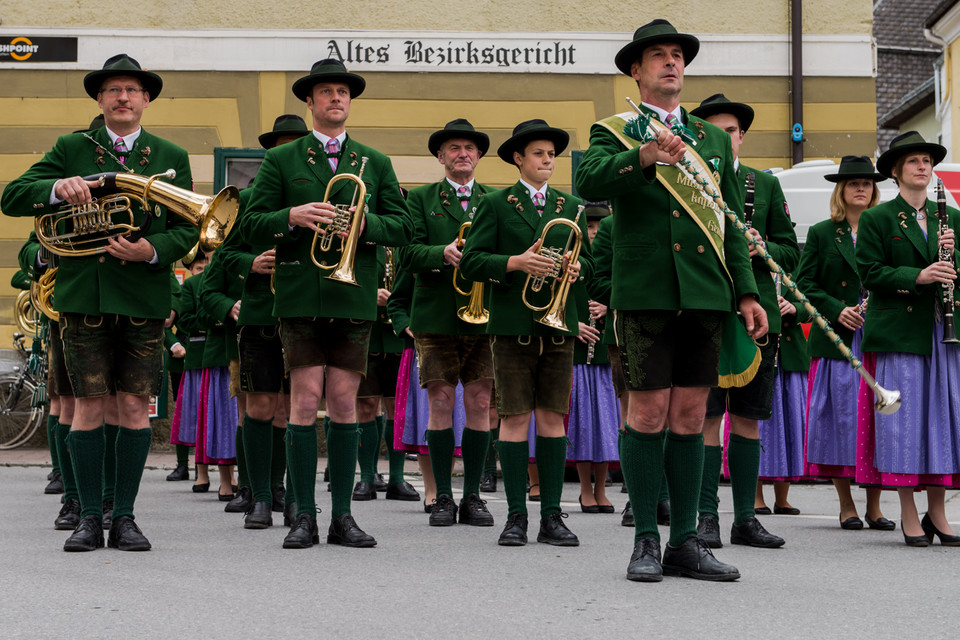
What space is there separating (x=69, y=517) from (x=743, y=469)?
392 cm

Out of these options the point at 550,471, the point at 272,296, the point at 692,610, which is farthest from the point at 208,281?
the point at 692,610

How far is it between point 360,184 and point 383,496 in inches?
177

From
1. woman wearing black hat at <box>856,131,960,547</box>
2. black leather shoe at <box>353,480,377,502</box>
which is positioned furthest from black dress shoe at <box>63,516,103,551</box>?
woman wearing black hat at <box>856,131,960,547</box>

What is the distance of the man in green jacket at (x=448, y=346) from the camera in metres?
8.26

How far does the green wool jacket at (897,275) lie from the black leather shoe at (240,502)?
4.23 meters

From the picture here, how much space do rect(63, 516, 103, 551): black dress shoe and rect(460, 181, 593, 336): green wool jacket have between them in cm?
235

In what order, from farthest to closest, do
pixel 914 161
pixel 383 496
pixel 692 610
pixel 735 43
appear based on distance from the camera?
pixel 735 43 < pixel 383 496 < pixel 914 161 < pixel 692 610

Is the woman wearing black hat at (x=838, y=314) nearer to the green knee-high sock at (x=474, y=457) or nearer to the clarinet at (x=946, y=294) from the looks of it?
the clarinet at (x=946, y=294)

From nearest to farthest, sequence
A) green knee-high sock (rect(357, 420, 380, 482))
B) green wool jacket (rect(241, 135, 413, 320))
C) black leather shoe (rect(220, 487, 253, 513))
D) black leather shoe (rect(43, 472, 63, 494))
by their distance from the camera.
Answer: green wool jacket (rect(241, 135, 413, 320)), black leather shoe (rect(220, 487, 253, 513)), green knee-high sock (rect(357, 420, 380, 482)), black leather shoe (rect(43, 472, 63, 494))

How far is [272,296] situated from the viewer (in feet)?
25.8

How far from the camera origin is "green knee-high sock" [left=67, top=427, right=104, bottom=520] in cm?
663

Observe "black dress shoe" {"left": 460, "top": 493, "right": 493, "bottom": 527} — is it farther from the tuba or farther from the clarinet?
the clarinet

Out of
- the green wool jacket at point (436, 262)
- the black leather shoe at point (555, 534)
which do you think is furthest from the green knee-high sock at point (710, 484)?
the green wool jacket at point (436, 262)

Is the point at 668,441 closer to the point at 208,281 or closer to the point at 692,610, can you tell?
the point at 692,610
